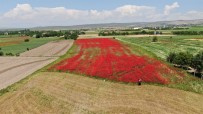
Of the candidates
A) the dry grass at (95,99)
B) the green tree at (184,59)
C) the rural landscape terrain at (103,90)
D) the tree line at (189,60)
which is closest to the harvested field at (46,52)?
the rural landscape terrain at (103,90)

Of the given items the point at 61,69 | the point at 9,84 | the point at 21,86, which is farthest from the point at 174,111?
the point at 61,69

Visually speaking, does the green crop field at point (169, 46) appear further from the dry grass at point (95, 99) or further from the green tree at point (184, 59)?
the dry grass at point (95, 99)

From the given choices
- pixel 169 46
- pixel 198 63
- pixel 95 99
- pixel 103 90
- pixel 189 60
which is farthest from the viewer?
pixel 169 46

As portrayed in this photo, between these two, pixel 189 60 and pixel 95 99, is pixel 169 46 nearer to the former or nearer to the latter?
pixel 189 60

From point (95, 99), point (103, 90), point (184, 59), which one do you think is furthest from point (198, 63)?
point (95, 99)

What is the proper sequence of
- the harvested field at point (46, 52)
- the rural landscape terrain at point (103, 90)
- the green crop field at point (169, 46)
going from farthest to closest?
the green crop field at point (169, 46), the harvested field at point (46, 52), the rural landscape terrain at point (103, 90)

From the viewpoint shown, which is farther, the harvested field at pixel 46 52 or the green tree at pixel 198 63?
the harvested field at pixel 46 52

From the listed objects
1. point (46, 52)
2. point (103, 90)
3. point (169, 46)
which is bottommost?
point (169, 46)

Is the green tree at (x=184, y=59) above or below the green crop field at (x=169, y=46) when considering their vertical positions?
above

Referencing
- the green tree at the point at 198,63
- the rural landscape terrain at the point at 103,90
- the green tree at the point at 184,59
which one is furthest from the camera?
the green tree at the point at 184,59
